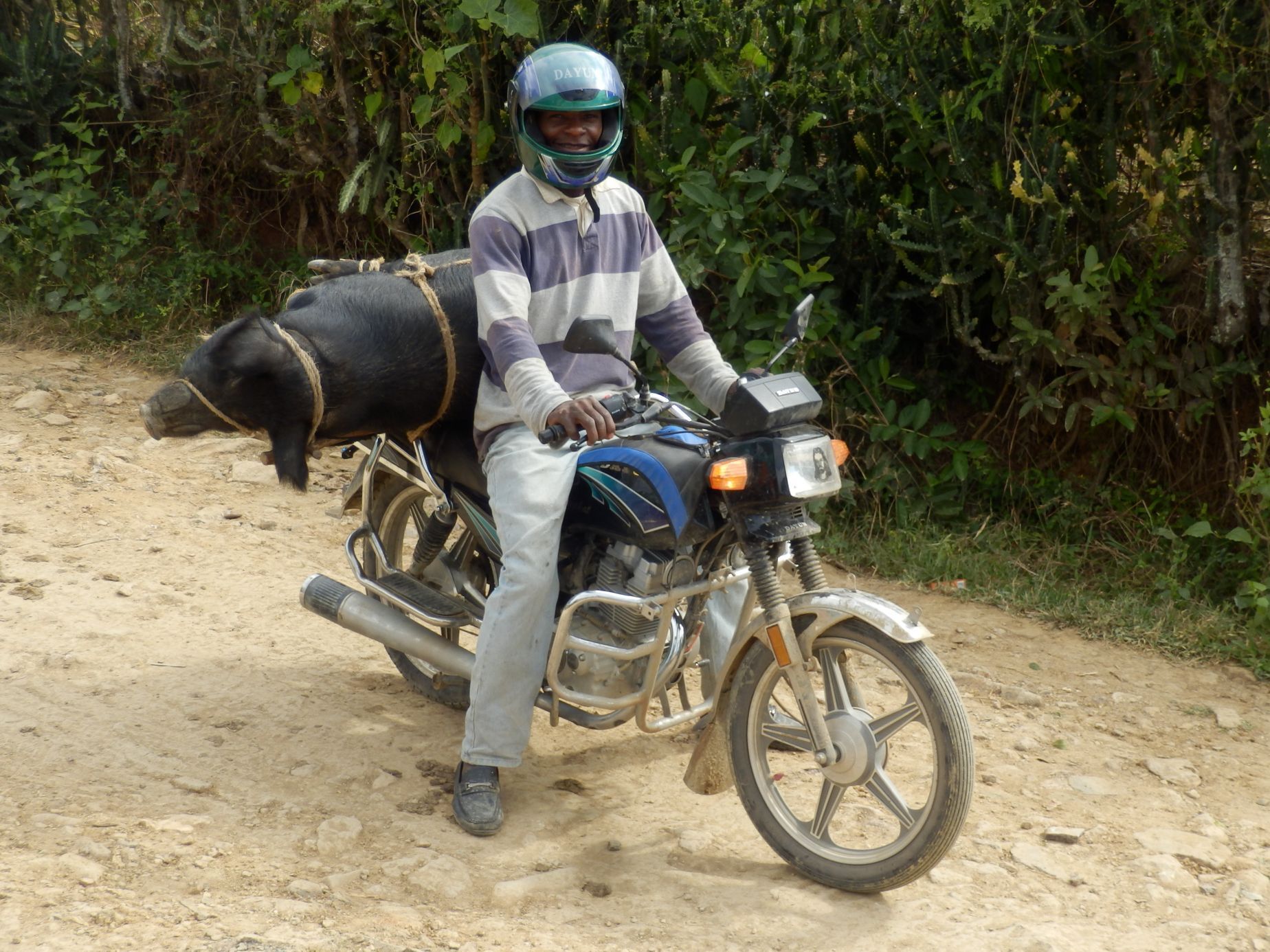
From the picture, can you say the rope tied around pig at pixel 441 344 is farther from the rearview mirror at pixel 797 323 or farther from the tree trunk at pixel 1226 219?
the tree trunk at pixel 1226 219

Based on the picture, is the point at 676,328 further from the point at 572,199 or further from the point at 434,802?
the point at 434,802

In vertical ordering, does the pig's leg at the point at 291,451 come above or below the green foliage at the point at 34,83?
below

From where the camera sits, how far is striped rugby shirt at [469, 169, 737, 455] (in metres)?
3.38

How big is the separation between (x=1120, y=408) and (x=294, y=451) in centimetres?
337

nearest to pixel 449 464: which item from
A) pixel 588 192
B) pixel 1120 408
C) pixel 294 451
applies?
pixel 294 451

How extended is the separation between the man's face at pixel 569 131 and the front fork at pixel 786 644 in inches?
44.8

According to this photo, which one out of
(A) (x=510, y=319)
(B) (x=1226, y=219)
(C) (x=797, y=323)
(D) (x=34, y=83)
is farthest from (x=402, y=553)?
(D) (x=34, y=83)

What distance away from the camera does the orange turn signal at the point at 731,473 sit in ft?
10.3

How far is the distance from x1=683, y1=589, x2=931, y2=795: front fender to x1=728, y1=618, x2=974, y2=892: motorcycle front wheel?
0.11 ft

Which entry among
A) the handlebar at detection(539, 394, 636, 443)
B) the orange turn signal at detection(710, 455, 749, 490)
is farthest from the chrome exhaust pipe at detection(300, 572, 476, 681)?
the orange turn signal at detection(710, 455, 749, 490)

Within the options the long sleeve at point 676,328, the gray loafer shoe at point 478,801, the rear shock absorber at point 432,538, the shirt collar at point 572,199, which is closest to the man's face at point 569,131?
the shirt collar at point 572,199

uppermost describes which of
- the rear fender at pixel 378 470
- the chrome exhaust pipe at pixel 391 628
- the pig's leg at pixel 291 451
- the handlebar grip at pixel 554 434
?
the handlebar grip at pixel 554 434

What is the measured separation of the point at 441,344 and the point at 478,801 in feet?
4.18

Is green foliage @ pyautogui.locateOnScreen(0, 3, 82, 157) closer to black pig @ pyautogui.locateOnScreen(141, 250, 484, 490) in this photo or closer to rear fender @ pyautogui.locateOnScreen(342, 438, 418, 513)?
rear fender @ pyautogui.locateOnScreen(342, 438, 418, 513)
